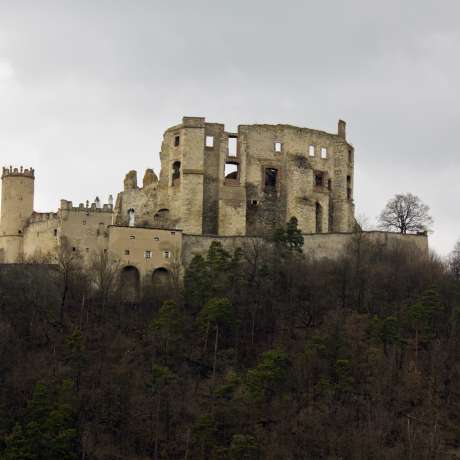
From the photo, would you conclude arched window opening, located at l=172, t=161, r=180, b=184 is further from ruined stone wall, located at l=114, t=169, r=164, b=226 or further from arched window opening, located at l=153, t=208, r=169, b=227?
arched window opening, located at l=153, t=208, r=169, b=227

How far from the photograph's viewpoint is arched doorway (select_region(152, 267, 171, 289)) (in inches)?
2739

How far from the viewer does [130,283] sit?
69.8 metres

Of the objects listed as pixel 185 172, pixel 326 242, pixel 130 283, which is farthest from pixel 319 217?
pixel 130 283

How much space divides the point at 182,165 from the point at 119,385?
18293mm

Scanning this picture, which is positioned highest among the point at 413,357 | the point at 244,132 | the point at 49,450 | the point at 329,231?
the point at 244,132

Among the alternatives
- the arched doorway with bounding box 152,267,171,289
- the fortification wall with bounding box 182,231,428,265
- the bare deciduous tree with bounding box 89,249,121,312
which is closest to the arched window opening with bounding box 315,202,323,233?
the fortification wall with bounding box 182,231,428,265

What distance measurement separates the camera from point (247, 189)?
7700 cm

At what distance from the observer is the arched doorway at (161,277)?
69.6 metres

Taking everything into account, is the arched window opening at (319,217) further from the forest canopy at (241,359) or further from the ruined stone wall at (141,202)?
the ruined stone wall at (141,202)

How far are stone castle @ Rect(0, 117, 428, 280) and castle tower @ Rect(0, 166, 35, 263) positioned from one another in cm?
5

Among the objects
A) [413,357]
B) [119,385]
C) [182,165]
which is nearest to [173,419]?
[119,385]

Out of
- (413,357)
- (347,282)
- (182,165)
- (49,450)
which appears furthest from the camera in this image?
(182,165)

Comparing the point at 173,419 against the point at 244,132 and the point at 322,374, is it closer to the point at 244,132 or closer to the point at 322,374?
the point at 322,374

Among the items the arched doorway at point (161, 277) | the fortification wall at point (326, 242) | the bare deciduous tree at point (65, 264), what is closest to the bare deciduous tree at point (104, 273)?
the bare deciduous tree at point (65, 264)
